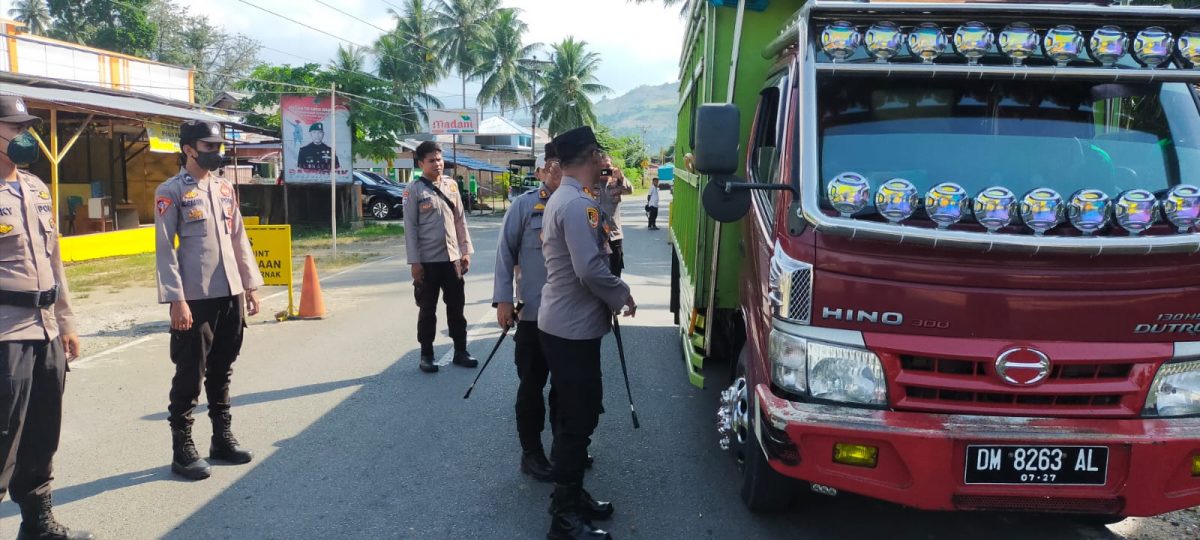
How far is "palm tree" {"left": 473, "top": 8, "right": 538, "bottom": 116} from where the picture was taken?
178 ft

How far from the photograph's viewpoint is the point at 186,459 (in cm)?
440

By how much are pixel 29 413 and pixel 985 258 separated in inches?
156

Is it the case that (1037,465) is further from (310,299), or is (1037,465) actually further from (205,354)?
(310,299)

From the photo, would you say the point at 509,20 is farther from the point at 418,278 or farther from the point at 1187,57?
the point at 1187,57

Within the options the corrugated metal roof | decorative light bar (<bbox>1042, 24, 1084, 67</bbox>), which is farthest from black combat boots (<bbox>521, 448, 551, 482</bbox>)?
the corrugated metal roof

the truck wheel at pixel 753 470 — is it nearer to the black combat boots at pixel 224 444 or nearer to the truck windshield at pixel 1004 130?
the truck windshield at pixel 1004 130

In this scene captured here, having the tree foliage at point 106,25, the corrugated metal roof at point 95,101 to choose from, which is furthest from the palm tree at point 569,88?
the corrugated metal roof at point 95,101

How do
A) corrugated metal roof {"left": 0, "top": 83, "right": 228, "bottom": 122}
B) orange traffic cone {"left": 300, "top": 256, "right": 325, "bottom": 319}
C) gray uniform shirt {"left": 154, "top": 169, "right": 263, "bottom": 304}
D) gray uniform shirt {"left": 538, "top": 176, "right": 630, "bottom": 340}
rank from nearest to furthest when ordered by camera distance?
gray uniform shirt {"left": 538, "top": 176, "right": 630, "bottom": 340}
gray uniform shirt {"left": 154, "top": 169, "right": 263, "bottom": 304}
orange traffic cone {"left": 300, "top": 256, "right": 325, "bottom": 319}
corrugated metal roof {"left": 0, "top": 83, "right": 228, "bottom": 122}

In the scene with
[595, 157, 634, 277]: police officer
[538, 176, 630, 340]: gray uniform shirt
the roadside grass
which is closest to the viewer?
[538, 176, 630, 340]: gray uniform shirt

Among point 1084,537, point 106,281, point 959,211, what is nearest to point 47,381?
point 959,211

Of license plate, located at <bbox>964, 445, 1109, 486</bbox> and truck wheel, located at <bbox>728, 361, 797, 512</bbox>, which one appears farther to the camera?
truck wheel, located at <bbox>728, 361, 797, 512</bbox>

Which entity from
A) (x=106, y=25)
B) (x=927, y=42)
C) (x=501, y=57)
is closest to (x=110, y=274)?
(x=927, y=42)

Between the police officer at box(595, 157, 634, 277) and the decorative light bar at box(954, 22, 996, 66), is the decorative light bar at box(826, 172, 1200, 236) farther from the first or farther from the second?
the police officer at box(595, 157, 634, 277)

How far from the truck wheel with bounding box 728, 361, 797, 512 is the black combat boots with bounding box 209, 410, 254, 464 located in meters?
2.84
